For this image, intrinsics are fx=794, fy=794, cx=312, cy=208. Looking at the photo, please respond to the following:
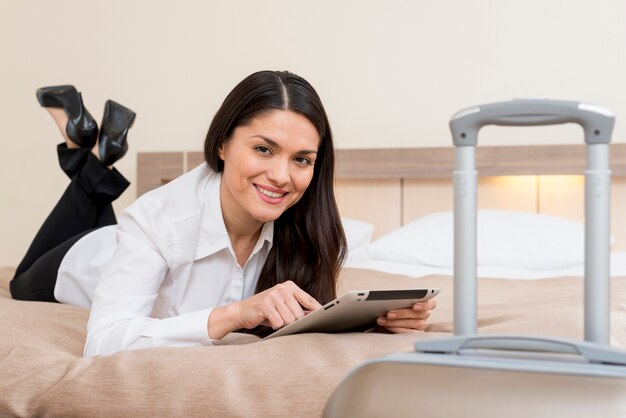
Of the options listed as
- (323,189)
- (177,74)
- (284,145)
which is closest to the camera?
(284,145)

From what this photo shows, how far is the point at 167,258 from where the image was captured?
4.75 ft

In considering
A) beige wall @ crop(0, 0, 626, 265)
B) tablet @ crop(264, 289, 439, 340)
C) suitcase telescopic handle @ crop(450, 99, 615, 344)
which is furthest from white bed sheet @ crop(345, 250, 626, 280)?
suitcase telescopic handle @ crop(450, 99, 615, 344)

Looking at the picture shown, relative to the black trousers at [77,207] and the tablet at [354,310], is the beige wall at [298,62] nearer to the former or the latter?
the black trousers at [77,207]

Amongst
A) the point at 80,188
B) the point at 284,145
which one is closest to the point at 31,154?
the point at 80,188

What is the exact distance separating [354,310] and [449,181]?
2165mm

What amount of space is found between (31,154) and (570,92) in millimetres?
2494

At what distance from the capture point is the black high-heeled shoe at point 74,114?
2531mm

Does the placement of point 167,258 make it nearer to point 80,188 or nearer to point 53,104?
point 80,188

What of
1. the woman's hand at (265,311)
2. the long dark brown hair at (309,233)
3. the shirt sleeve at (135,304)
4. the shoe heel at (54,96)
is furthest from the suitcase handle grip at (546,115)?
the shoe heel at (54,96)

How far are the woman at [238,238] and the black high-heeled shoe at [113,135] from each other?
3.24ft

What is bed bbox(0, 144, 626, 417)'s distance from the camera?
0.93m

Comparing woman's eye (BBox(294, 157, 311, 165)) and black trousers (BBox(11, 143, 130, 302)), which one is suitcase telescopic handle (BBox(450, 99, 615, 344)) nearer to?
woman's eye (BBox(294, 157, 311, 165))

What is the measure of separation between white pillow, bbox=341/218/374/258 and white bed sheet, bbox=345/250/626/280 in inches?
9.3

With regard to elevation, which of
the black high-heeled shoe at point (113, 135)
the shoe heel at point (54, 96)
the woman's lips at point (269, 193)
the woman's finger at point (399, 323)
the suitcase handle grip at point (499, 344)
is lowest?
the woman's finger at point (399, 323)
